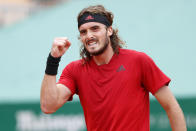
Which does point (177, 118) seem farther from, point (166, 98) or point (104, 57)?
point (104, 57)

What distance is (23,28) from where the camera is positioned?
12.4 meters

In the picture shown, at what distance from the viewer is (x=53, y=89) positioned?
3.33 m

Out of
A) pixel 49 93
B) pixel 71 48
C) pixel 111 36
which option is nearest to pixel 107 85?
pixel 49 93

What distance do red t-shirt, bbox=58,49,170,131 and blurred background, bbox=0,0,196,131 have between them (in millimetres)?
4395

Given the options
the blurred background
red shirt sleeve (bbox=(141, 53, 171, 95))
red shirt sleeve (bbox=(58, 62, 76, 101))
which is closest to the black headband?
red shirt sleeve (bbox=(58, 62, 76, 101))

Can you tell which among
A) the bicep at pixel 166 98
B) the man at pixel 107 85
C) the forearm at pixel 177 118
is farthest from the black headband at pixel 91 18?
the forearm at pixel 177 118

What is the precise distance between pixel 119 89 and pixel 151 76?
1.02 ft

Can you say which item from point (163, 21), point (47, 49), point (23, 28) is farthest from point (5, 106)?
point (163, 21)

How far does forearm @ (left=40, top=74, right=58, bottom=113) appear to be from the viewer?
331 centimetres

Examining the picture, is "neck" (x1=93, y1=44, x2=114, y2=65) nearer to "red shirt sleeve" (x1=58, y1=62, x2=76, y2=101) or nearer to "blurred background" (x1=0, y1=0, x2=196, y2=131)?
"red shirt sleeve" (x1=58, y1=62, x2=76, y2=101)

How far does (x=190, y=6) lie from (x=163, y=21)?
832mm

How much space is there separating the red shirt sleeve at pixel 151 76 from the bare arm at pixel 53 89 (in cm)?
72

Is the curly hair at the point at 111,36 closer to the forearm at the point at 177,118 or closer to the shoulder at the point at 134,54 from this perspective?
the shoulder at the point at 134,54

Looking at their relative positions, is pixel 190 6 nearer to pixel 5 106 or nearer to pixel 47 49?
pixel 47 49
